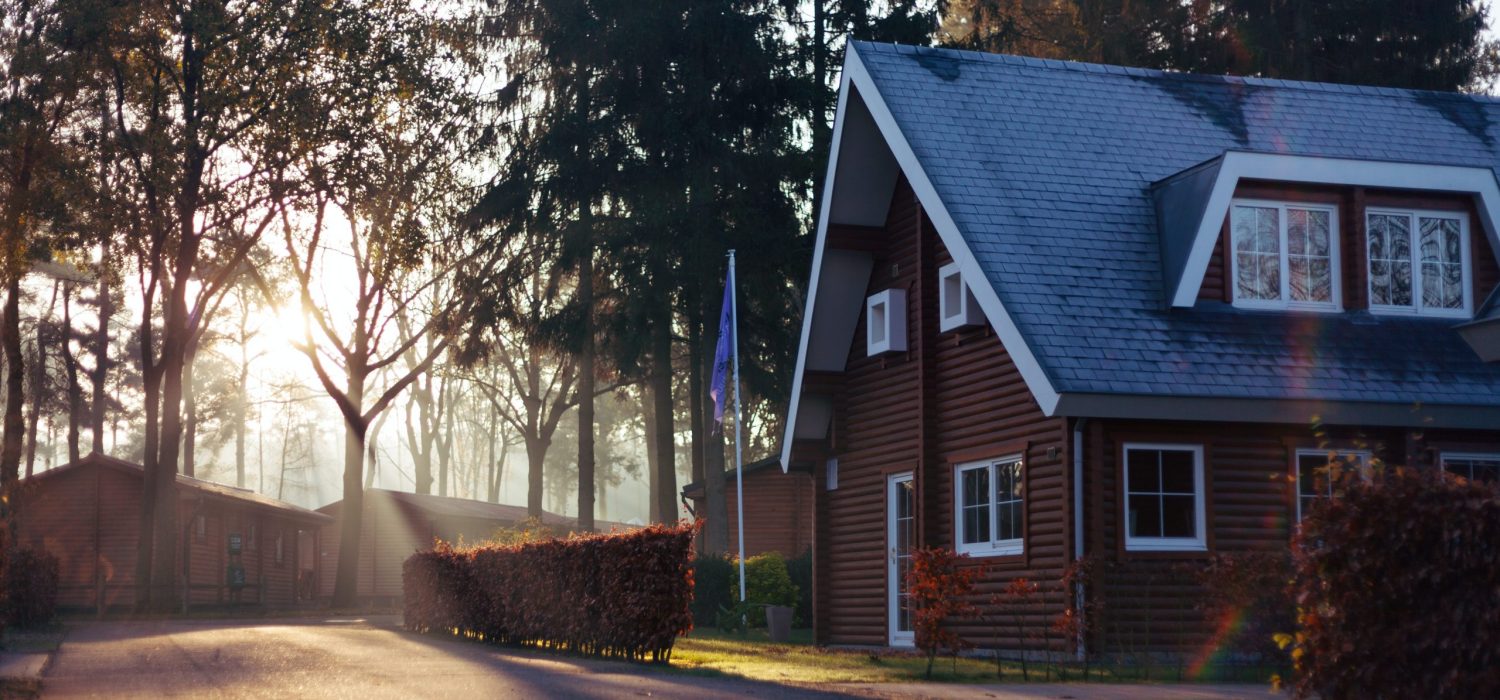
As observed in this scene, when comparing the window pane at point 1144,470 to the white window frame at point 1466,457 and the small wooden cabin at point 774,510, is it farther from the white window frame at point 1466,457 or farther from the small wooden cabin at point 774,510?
the small wooden cabin at point 774,510

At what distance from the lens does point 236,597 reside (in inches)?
2082

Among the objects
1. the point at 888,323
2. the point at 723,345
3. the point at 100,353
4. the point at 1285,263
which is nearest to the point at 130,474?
the point at 100,353

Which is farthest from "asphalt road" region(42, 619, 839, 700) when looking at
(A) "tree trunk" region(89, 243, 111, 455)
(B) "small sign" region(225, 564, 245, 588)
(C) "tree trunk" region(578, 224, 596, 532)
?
(A) "tree trunk" region(89, 243, 111, 455)

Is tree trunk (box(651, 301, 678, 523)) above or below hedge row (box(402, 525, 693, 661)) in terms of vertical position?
above

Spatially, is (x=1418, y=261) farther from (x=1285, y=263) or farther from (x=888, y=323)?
(x=888, y=323)

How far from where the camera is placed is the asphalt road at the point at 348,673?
44.3ft

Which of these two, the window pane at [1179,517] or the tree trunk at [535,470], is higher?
the tree trunk at [535,470]

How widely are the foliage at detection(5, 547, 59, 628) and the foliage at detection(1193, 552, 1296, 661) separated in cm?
2271

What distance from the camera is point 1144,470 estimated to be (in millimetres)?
18109

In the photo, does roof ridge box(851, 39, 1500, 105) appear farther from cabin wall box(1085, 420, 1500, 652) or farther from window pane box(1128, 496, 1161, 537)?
window pane box(1128, 496, 1161, 537)

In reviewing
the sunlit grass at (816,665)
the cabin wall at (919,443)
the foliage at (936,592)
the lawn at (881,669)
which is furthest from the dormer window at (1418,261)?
the foliage at (936,592)

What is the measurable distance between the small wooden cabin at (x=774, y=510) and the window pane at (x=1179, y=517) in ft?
79.0

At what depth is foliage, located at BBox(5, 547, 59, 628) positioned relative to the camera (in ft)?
99.5

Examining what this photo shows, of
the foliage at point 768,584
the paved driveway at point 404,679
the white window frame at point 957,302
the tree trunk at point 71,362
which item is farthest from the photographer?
the tree trunk at point 71,362
